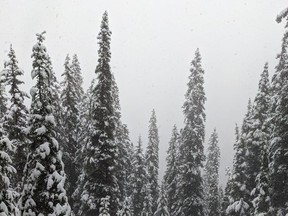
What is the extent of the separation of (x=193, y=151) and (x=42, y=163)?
26101 mm

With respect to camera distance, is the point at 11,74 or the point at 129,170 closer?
the point at 11,74

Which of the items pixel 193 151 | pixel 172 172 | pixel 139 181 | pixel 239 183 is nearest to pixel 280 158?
pixel 239 183

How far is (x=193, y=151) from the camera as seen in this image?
38125 mm

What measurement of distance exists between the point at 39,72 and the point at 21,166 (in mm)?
9235

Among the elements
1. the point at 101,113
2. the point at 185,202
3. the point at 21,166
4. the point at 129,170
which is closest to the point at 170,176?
the point at 129,170

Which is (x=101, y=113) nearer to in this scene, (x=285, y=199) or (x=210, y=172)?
(x=285, y=199)

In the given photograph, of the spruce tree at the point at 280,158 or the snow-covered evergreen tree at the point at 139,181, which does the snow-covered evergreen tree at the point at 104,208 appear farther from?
the snow-covered evergreen tree at the point at 139,181

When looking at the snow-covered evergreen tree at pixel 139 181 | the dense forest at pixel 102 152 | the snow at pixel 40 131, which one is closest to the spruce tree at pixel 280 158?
the dense forest at pixel 102 152

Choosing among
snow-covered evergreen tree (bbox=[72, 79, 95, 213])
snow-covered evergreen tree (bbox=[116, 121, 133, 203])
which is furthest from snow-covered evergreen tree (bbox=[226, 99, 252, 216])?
Answer: snow-covered evergreen tree (bbox=[72, 79, 95, 213])

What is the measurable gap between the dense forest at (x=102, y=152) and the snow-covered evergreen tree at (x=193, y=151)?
0.11 metres

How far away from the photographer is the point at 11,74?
67.7 ft

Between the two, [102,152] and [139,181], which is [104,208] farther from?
[139,181]

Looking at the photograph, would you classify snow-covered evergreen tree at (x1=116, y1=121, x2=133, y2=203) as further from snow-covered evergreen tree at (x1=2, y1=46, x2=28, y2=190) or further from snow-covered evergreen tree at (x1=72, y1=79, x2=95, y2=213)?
snow-covered evergreen tree at (x1=2, y1=46, x2=28, y2=190)

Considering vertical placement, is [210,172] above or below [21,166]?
→ above
